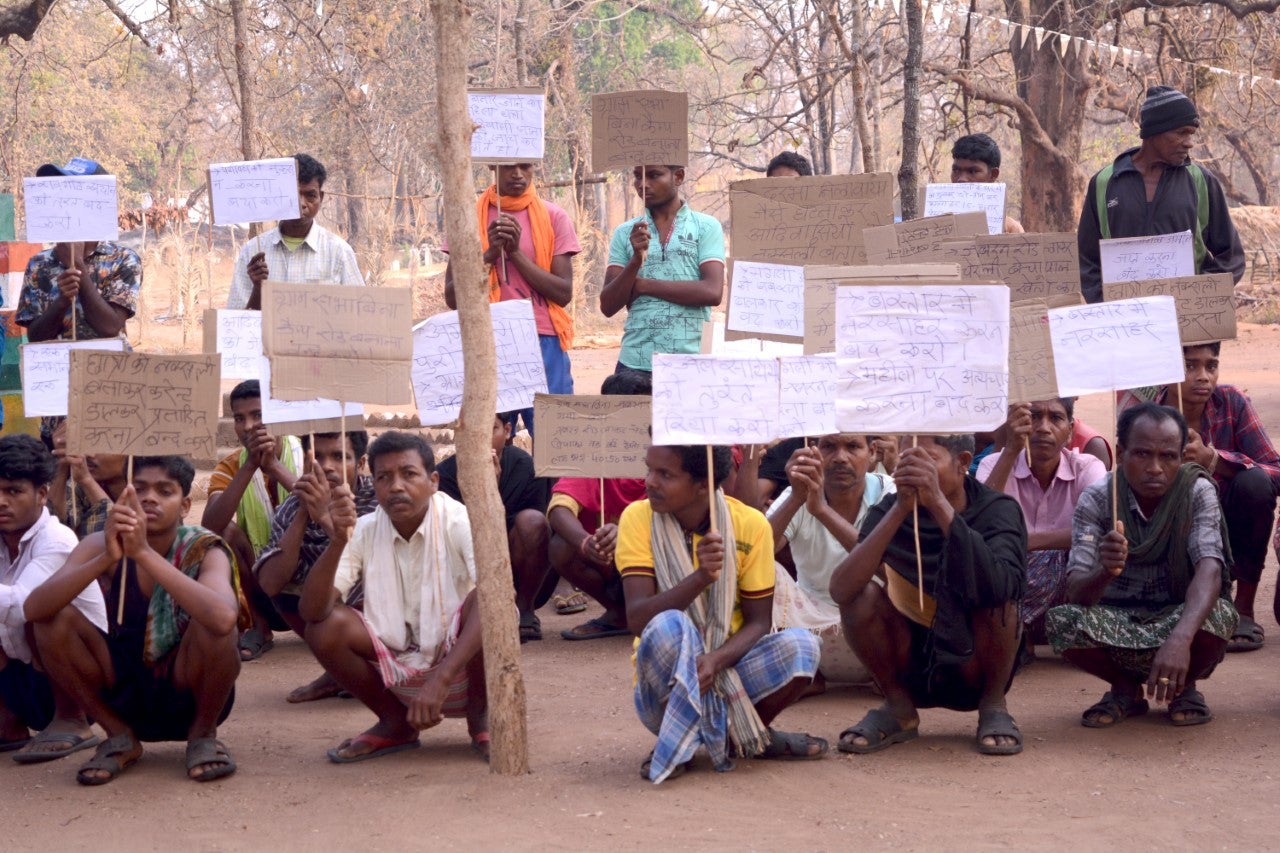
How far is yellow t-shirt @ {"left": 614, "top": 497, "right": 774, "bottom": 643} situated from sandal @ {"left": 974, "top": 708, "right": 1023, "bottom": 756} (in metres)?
0.77

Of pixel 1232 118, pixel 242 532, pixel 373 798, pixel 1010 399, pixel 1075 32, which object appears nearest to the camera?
pixel 373 798

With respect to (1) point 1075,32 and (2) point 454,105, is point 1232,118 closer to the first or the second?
(1) point 1075,32

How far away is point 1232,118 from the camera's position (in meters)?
23.8

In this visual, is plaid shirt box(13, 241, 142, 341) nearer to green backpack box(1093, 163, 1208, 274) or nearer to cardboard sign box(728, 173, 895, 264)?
cardboard sign box(728, 173, 895, 264)

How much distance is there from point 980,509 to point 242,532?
3.06m

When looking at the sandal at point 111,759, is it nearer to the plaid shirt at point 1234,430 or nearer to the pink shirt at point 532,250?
the pink shirt at point 532,250

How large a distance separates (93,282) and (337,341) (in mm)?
2431

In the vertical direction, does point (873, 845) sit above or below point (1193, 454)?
below

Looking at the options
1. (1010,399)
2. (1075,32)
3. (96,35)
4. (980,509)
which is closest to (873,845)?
(980,509)

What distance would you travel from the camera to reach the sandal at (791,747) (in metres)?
4.25

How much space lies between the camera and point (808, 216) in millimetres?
6613

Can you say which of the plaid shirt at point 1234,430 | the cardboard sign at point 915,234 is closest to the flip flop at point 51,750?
the cardboard sign at point 915,234

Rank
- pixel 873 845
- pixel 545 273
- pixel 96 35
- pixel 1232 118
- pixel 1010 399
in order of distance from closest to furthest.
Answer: pixel 873 845
pixel 1010 399
pixel 545 273
pixel 1232 118
pixel 96 35

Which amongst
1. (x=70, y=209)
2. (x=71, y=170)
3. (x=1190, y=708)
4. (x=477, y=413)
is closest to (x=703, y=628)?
(x=477, y=413)
